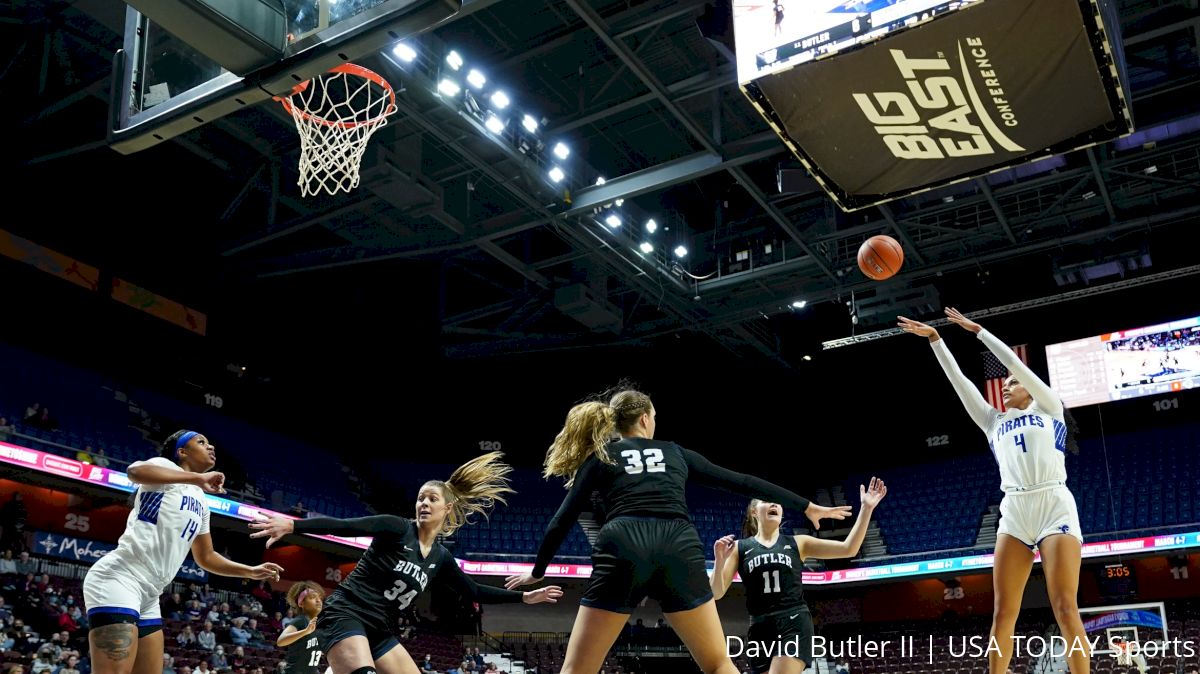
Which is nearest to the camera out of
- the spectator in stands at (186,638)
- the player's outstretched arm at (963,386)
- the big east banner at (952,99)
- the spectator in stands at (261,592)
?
the player's outstretched arm at (963,386)

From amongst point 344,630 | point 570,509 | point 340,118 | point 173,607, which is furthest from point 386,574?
point 173,607

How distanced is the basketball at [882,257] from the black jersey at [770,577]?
6218 millimetres

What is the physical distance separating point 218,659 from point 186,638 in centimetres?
74

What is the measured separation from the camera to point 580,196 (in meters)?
18.0

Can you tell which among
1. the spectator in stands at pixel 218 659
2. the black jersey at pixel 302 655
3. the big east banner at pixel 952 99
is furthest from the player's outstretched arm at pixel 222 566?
the spectator in stands at pixel 218 659

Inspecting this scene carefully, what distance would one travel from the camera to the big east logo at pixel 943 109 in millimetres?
8516

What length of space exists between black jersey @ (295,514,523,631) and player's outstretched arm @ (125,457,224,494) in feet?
2.58

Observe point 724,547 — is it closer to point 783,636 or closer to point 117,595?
point 783,636

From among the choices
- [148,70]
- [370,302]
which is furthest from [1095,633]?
[148,70]

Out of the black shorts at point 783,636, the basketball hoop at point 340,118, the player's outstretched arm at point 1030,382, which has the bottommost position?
the black shorts at point 783,636

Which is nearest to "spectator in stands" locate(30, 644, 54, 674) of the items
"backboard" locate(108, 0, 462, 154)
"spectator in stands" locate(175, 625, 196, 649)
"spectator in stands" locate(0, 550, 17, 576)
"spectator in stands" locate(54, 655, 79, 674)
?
"spectator in stands" locate(54, 655, 79, 674)

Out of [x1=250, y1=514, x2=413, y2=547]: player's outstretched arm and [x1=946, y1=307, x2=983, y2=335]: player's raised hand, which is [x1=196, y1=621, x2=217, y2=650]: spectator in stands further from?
[x1=946, y1=307, x2=983, y2=335]: player's raised hand

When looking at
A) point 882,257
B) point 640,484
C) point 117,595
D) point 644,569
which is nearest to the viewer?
point 644,569

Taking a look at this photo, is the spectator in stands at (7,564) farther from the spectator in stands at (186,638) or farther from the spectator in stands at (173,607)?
the spectator in stands at (186,638)
